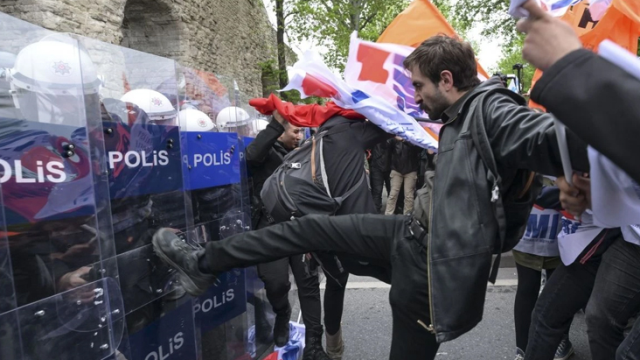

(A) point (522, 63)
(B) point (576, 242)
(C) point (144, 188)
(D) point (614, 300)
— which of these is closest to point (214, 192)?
(C) point (144, 188)

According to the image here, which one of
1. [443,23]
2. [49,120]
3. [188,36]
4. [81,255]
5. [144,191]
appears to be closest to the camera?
[49,120]

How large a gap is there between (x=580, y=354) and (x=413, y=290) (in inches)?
90.7

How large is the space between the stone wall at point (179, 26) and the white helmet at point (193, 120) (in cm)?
517

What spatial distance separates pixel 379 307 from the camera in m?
4.11

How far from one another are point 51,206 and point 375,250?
1.21 m

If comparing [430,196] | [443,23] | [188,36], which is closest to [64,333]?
[430,196]

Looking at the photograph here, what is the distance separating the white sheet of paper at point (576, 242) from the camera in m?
2.28

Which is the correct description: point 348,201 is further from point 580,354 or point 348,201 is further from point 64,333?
point 580,354

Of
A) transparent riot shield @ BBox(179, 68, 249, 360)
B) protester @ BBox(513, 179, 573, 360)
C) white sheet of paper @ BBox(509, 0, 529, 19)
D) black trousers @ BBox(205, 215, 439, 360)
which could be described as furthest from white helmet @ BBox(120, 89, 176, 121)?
protester @ BBox(513, 179, 573, 360)

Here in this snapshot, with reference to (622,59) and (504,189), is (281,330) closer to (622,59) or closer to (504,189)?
(504,189)

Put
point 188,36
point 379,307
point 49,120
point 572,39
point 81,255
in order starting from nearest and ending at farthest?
point 572,39 < point 49,120 < point 81,255 < point 379,307 < point 188,36

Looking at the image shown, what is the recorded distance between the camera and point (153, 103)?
215 centimetres

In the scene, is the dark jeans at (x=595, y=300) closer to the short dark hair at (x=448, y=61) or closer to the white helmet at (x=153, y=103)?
the short dark hair at (x=448, y=61)

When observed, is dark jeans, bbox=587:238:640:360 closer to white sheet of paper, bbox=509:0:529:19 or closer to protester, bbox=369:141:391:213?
white sheet of paper, bbox=509:0:529:19
